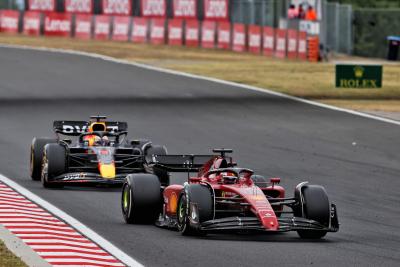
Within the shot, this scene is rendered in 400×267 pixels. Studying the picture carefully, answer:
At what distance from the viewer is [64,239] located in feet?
51.3

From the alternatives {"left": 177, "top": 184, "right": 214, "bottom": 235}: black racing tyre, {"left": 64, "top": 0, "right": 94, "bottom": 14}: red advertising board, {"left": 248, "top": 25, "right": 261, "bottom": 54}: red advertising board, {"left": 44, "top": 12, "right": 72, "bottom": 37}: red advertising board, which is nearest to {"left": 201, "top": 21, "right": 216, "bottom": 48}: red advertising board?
{"left": 248, "top": 25, "right": 261, "bottom": 54}: red advertising board

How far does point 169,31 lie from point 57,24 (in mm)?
6012

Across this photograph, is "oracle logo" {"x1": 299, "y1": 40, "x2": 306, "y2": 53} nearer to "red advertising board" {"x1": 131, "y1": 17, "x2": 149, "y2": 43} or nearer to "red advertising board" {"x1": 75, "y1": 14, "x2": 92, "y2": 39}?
"red advertising board" {"x1": 131, "y1": 17, "x2": 149, "y2": 43}

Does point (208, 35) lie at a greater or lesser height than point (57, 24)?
lesser

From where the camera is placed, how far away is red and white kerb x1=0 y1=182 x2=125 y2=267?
14.1 m

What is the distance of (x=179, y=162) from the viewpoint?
736 inches

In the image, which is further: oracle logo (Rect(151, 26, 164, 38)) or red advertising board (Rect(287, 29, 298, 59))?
oracle logo (Rect(151, 26, 164, 38))

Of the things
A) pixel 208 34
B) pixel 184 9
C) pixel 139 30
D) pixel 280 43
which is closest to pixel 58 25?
pixel 139 30

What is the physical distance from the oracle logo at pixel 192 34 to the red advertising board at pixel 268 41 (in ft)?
12.2

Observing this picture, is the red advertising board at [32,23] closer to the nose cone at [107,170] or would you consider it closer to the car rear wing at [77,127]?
the car rear wing at [77,127]

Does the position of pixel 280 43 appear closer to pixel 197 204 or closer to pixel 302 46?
pixel 302 46

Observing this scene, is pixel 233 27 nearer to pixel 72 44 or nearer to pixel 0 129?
pixel 72 44

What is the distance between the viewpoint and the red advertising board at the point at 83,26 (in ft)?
220

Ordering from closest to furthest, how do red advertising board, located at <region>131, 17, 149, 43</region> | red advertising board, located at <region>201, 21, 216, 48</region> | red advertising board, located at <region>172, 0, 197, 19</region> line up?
red advertising board, located at <region>201, 21, 216, 48</region> → red advertising board, located at <region>131, 17, 149, 43</region> → red advertising board, located at <region>172, 0, 197, 19</region>
